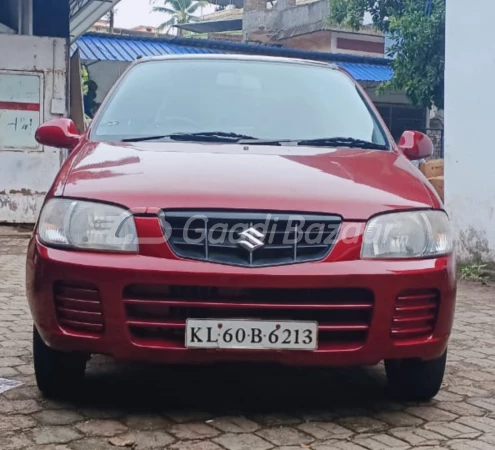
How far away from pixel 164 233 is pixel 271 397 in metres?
1.02

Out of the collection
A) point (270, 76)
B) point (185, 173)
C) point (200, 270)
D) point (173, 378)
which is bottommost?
point (173, 378)

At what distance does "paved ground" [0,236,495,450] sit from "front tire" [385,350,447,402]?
0.05 metres

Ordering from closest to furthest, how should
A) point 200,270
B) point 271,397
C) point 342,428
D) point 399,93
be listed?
1. point 200,270
2. point 342,428
3. point 271,397
4. point 399,93

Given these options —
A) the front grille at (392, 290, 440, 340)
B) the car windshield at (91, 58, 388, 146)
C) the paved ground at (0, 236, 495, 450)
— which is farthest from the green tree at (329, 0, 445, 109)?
the front grille at (392, 290, 440, 340)

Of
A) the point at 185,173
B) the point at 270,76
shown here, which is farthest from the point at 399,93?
the point at 185,173

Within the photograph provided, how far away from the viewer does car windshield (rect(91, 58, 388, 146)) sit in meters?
4.12

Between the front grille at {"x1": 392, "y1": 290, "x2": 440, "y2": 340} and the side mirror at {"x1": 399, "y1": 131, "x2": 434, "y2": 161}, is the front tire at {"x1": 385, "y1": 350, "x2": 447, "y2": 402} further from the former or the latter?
the side mirror at {"x1": 399, "y1": 131, "x2": 434, "y2": 161}

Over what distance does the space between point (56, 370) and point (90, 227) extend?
2.33ft

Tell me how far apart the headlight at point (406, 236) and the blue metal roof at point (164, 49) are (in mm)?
12291

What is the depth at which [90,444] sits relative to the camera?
3072 mm

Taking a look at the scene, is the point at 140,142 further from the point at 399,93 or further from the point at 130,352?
the point at 399,93

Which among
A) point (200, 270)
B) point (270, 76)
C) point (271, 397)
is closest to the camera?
point (200, 270)

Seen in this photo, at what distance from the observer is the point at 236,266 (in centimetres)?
309

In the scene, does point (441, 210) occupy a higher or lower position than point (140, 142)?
lower
